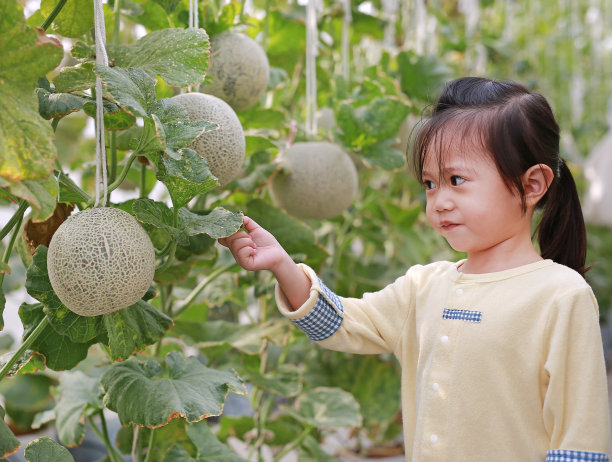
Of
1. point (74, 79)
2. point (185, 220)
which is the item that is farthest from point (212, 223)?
point (74, 79)

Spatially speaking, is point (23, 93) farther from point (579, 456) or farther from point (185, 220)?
point (579, 456)

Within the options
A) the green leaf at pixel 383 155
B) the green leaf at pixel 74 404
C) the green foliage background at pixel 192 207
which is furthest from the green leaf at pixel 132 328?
the green leaf at pixel 383 155

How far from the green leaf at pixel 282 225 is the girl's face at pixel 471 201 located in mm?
351

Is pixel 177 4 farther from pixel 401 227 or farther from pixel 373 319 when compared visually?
pixel 401 227

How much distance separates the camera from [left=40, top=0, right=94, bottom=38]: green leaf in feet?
2.77

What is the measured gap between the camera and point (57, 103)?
0.73 m

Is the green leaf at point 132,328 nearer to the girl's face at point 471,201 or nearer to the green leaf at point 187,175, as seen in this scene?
the green leaf at point 187,175

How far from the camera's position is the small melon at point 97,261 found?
2.22ft

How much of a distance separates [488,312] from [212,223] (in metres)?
0.42

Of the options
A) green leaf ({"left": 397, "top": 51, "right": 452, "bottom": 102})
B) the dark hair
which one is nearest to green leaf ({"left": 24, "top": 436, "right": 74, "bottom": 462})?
the dark hair

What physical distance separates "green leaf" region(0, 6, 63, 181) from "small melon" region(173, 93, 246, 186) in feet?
0.78

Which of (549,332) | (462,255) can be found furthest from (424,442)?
(462,255)

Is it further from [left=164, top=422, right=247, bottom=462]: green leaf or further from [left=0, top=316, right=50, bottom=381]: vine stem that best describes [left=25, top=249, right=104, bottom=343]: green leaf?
[left=164, top=422, right=247, bottom=462]: green leaf

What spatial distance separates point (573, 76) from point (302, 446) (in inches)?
159
